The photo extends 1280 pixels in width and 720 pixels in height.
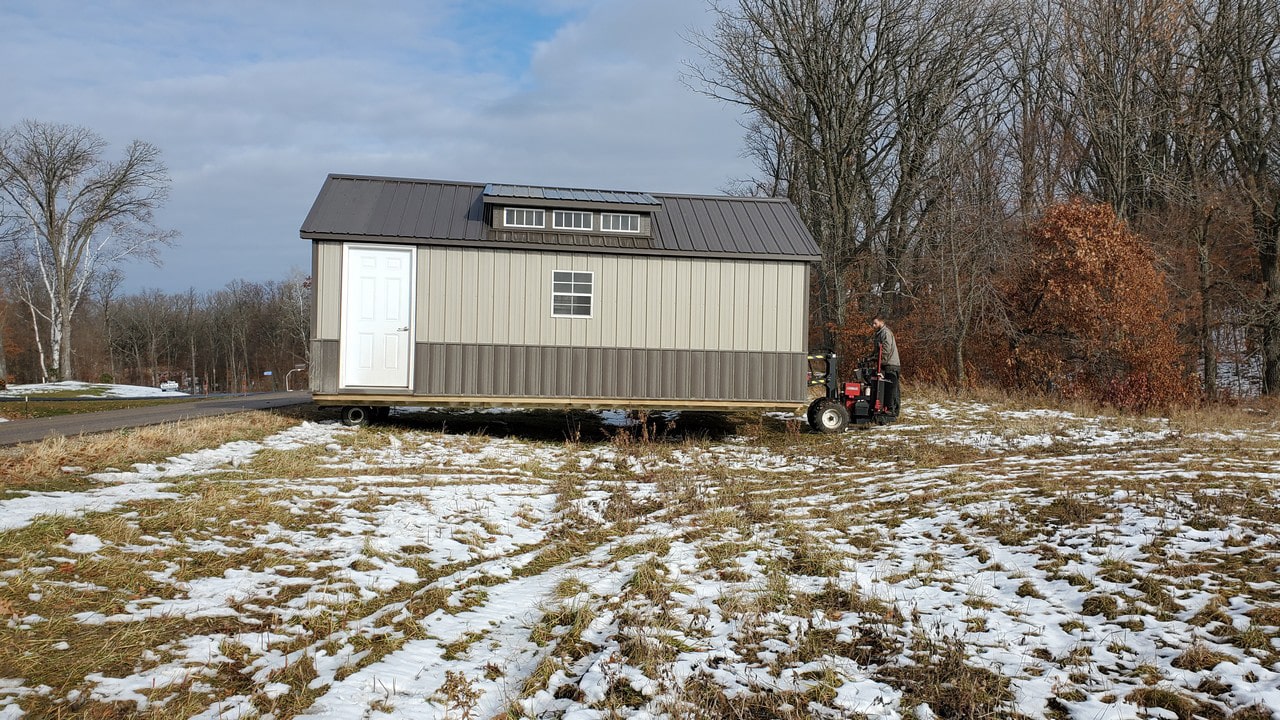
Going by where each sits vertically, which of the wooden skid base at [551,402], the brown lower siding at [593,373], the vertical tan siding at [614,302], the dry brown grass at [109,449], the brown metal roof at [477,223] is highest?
the brown metal roof at [477,223]

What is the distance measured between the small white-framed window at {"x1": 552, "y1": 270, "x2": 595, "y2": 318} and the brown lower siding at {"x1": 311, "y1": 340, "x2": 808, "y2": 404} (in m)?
0.61

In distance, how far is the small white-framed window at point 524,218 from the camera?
12.9 metres

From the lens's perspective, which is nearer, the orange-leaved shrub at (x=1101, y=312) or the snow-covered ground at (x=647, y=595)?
the snow-covered ground at (x=647, y=595)

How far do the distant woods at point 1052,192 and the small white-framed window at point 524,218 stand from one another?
38.5 ft

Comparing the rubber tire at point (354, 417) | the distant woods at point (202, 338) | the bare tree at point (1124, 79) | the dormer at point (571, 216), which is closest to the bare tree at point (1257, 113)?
the bare tree at point (1124, 79)

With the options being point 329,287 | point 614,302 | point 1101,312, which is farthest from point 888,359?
point 329,287

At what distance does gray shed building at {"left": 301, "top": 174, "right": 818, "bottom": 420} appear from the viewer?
1255 centimetres

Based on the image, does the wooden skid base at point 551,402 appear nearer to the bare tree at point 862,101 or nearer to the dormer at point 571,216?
the dormer at point 571,216

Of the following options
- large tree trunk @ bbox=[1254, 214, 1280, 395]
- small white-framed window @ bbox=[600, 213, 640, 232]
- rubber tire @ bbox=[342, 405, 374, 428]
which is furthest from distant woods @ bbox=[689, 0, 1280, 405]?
rubber tire @ bbox=[342, 405, 374, 428]

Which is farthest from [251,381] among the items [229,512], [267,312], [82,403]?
[229,512]

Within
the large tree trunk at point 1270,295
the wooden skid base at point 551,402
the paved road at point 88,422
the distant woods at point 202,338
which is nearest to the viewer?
the paved road at point 88,422

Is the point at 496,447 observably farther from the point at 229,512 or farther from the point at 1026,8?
the point at 1026,8

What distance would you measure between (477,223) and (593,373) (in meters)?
3.18

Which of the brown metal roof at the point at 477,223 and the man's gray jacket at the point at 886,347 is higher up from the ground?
the brown metal roof at the point at 477,223
